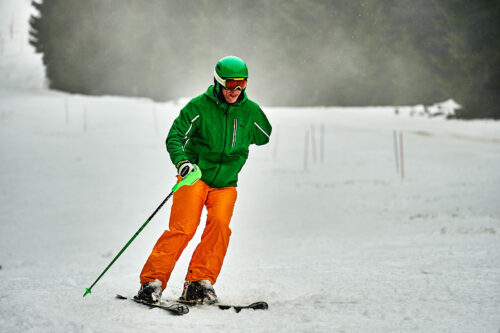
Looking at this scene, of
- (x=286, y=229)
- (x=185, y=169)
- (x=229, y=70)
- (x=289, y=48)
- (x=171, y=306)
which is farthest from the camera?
(x=289, y=48)

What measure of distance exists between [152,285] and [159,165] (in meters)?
13.0

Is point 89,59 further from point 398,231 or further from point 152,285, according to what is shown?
point 152,285

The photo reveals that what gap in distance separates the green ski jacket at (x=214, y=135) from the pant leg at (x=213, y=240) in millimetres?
114

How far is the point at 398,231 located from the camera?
8375 millimetres

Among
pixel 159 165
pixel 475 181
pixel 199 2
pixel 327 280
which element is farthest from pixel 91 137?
pixel 199 2

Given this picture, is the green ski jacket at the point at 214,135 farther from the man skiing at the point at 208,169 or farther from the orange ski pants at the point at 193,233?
the orange ski pants at the point at 193,233

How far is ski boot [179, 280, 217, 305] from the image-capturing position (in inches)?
151

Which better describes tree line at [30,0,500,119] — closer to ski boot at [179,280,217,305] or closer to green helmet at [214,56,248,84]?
green helmet at [214,56,248,84]

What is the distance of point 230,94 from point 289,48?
36.0 meters

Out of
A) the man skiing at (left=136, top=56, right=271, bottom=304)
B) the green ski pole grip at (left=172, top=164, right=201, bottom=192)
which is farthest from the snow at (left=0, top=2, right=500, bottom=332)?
the green ski pole grip at (left=172, top=164, right=201, bottom=192)

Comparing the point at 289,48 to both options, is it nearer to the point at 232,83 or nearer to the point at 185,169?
the point at 232,83

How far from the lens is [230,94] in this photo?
385 cm

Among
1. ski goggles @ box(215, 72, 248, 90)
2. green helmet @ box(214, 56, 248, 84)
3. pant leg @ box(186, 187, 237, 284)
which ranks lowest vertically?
pant leg @ box(186, 187, 237, 284)

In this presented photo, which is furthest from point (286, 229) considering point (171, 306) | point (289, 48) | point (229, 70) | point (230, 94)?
point (289, 48)
